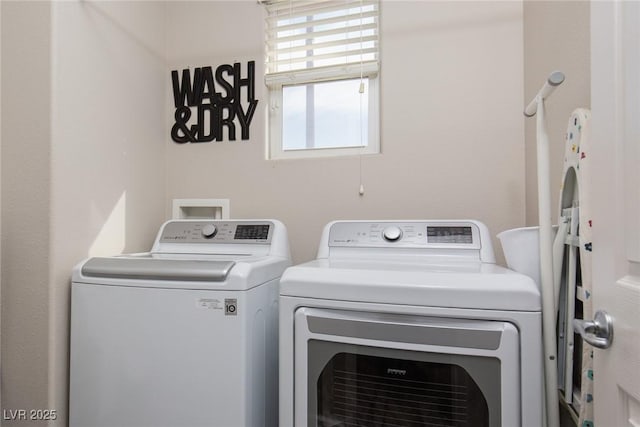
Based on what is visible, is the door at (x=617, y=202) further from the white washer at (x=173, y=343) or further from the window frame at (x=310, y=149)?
the window frame at (x=310, y=149)

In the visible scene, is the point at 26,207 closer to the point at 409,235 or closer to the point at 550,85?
the point at 409,235

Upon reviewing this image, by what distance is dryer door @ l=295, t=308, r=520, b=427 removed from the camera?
76 centimetres

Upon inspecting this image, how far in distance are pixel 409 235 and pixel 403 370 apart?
0.54m

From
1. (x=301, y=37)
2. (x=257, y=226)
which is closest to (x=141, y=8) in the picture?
(x=301, y=37)

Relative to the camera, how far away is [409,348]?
0.81 m

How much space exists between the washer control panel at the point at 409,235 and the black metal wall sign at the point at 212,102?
80 centimetres

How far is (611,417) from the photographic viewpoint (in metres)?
0.63

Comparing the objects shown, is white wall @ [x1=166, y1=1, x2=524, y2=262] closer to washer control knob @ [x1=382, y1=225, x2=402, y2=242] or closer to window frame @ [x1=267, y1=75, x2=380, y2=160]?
window frame @ [x1=267, y1=75, x2=380, y2=160]

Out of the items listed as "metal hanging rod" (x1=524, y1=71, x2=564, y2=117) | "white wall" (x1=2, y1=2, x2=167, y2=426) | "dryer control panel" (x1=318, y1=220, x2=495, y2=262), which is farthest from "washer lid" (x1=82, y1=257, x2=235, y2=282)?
"metal hanging rod" (x1=524, y1=71, x2=564, y2=117)

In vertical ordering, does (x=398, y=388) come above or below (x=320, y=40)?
below

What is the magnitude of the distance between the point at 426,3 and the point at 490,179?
2.79ft

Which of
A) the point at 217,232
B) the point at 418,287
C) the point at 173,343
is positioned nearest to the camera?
the point at 418,287

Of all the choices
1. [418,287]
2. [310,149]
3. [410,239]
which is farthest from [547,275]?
[310,149]

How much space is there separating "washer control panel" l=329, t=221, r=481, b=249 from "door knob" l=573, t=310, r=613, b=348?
543 mm
